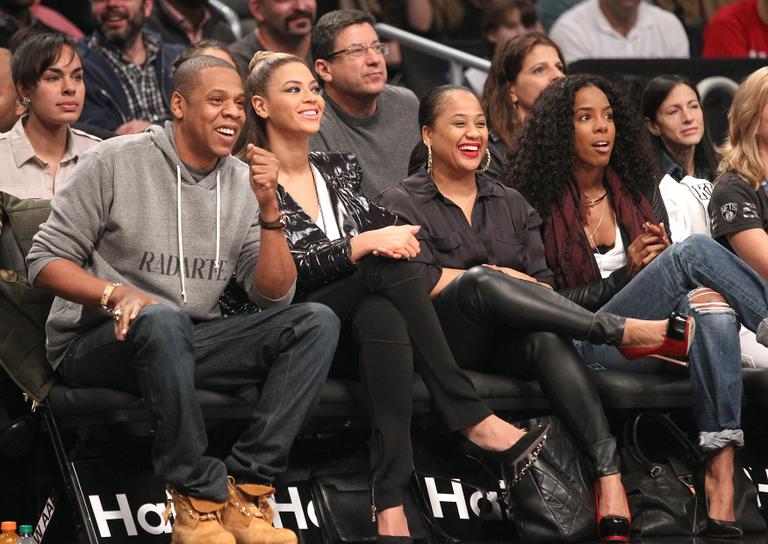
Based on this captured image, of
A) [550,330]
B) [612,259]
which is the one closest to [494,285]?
[550,330]

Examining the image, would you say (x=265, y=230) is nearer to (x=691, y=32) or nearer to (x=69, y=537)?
(x=69, y=537)

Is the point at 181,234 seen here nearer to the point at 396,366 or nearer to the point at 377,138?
the point at 396,366

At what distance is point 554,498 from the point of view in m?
3.87

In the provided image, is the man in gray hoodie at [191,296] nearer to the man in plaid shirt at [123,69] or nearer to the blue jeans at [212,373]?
the blue jeans at [212,373]

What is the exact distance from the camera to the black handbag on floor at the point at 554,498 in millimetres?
3842

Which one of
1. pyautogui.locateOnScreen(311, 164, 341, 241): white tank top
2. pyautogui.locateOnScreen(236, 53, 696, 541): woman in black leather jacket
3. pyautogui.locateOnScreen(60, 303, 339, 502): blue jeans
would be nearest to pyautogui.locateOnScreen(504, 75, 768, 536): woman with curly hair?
pyautogui.locateOnScreen(236, 53, 696, 541): woman in black leather jacket

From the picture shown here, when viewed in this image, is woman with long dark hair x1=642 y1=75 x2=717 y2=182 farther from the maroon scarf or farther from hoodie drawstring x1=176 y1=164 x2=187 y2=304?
hoodie drawstring x1=176 y1=164 x2=187 y2=304

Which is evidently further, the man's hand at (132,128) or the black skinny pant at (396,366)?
the man's hand at (132,128)

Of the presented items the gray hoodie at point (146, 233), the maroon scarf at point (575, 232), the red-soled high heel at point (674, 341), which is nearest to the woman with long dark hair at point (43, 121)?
the gray hoodie at point (146, 233)

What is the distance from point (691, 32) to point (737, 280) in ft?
11.9

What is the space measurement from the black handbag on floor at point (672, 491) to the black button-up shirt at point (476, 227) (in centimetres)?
64

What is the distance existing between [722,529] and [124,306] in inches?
71.1

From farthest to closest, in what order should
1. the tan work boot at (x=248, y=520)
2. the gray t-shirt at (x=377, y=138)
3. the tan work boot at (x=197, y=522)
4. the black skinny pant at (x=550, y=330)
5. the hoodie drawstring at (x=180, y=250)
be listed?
the gray t-shirt at (x=377, y=138) → the black skinny pant at (x=550, y=330) → the hoodie drawstring at (x=180, y=250) → the tan work boot at (x=248, y=520) → the tan work boot at (x=197, y=522)

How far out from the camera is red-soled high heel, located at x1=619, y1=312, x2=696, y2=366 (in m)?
3.91
